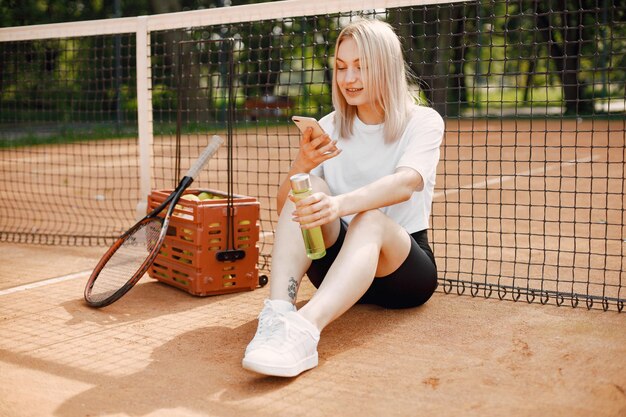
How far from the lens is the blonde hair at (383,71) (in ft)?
10.4

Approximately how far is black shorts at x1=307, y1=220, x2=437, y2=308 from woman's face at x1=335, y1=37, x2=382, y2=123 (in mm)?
525

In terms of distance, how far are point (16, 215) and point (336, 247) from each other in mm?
4410

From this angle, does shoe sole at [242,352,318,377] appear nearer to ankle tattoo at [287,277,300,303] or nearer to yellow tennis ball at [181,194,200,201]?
ankle tattoo at [287,277,300,303]

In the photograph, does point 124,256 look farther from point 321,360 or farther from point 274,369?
point 274,369

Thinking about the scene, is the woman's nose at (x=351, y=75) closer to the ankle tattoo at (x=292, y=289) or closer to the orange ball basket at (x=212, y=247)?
the ankle tattoo at (x=292, y=289)

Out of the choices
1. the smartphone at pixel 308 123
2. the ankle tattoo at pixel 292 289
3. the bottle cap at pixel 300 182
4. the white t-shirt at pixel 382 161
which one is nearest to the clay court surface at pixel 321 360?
the ankle tattoo at pixel 292 289

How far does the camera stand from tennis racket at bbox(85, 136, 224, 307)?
12.1ft

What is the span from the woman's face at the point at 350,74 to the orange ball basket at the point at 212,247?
949 millimetres

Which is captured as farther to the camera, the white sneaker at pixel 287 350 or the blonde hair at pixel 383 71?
the blonde hair at pixel 383 71

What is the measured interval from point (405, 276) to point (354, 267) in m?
0.44

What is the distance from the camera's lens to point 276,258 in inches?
122

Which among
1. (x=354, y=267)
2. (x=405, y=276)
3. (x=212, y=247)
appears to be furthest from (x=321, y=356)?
(x=212, y=247)

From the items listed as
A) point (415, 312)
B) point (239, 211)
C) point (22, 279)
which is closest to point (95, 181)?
point (22, 279)

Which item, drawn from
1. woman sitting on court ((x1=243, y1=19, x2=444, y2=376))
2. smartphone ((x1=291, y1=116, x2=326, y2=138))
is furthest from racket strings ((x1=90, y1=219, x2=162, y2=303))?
smartphone ((x1=291, y1=116, x2=326, y2=138))
